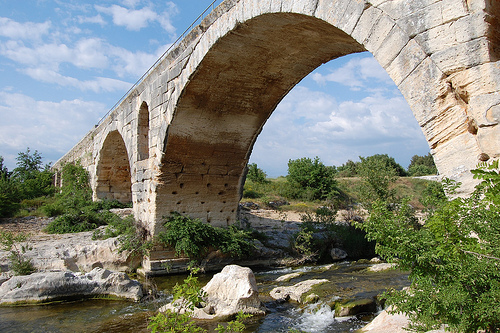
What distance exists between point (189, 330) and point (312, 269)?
6.13 metres

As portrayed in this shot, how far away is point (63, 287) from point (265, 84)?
530 cm

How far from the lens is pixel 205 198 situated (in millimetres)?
9266

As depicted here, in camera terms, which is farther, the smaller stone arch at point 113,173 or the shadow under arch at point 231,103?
the smaller stone arch at point 113,173

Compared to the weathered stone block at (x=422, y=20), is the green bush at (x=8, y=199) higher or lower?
lower

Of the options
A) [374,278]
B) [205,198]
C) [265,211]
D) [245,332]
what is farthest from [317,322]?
[265,211]

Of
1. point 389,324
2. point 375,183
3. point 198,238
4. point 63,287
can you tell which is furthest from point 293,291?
point 375,183

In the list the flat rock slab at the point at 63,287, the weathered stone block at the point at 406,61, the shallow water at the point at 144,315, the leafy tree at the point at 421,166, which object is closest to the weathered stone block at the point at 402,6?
the weathered stone block at the point at 406,61

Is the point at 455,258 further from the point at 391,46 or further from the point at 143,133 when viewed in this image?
the point at 143,133

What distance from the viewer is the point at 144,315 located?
5.68 meters

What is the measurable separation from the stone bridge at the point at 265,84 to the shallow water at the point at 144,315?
2781 mm

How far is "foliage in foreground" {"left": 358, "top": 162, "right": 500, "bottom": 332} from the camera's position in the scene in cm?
241

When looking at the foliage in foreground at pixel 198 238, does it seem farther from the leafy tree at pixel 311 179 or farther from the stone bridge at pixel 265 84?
the leafy tree at pixel 311 179

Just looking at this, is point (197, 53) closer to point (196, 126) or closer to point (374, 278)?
point (196, 126)

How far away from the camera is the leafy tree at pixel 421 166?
35.9 m
